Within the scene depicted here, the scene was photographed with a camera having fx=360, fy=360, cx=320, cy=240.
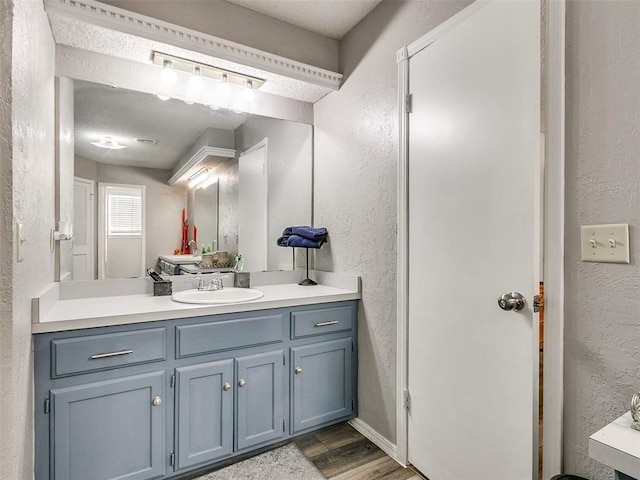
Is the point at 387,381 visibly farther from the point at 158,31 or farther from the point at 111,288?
the point at 158,31

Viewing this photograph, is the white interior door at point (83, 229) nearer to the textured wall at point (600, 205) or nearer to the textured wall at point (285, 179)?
the textured wall at point (285, 179)

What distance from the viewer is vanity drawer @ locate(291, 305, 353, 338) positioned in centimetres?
201

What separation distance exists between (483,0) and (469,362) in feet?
4.80

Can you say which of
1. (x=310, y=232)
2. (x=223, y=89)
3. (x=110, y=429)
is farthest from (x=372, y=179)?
(x=110, y=429)

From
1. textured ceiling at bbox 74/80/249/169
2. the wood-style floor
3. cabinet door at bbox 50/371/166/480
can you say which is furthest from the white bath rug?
textured ceiling at bbox 74/80/249/169

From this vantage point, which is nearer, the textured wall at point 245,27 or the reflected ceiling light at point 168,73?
the textured wall at point 245,27

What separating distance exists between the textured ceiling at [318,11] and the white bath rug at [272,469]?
2498 millimetres

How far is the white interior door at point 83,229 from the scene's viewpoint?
195 cm

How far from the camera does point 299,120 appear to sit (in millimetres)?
2605

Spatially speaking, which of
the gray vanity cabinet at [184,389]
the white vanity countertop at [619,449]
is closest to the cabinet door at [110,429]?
the gray vanity cabinet at [184,389]

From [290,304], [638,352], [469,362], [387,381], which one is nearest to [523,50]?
[638,352]

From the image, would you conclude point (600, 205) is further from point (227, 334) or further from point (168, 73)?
point (168, 73)

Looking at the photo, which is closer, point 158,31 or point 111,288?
point 158,31

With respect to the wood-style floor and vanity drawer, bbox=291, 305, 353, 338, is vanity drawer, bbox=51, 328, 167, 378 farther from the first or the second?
the wood-style floor
